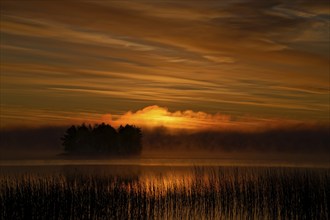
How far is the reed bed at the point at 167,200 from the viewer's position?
53.3 ft

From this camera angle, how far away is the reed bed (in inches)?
640

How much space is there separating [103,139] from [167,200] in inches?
2381

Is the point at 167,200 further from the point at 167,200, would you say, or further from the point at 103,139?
the point at 103,139

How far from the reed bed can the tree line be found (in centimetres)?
5647

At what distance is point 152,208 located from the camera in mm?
17750

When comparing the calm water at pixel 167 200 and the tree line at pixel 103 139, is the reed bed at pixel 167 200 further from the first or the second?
the tree line at pixel 103 139

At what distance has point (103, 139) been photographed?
7869 centimetres

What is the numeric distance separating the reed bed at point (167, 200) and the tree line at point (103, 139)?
5647cm

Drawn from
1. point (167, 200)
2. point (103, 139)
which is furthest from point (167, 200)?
point (103, 139)

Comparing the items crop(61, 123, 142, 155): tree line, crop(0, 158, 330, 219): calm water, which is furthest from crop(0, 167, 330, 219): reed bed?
crop(61, 123, 142, 155): tree line

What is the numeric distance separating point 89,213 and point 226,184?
18.7 ft

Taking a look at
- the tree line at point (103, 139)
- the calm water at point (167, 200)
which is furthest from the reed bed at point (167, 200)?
→ the tree line at point (103, 139)

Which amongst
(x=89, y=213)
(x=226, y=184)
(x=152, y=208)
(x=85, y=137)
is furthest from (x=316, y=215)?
(x=85, y=137)

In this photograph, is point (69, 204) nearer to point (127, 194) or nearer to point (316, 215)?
point (127, 194)
